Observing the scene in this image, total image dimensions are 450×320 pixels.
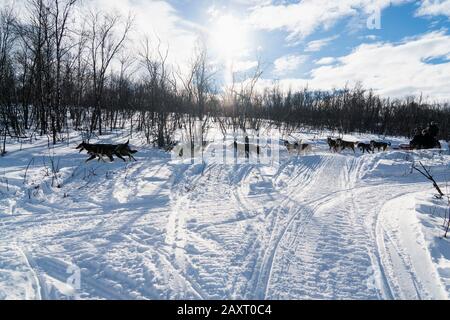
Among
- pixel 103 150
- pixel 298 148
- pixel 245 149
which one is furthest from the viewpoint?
pixel 298 148

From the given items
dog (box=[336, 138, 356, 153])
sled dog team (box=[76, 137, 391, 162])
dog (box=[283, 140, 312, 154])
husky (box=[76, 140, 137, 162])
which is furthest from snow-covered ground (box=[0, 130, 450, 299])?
dog (box=[336, 138, 356, 153])

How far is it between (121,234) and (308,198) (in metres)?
4.55

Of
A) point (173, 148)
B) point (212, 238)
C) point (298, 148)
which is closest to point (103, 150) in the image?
point (173, 148)

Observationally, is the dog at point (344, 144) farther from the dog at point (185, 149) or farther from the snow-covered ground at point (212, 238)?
the snow-covered ground at point (212, 238)

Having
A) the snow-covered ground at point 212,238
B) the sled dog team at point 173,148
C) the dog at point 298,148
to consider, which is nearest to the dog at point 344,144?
the sled dog team at point 173,148

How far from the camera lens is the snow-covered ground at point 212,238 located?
338 centimetres

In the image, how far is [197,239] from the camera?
472 centimetres

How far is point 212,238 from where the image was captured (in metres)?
4.78

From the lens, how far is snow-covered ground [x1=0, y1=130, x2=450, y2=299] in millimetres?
3375

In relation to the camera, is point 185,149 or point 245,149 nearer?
point 185,149

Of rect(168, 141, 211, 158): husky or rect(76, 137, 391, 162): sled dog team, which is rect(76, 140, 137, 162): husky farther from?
rect(168, 141, 211, 158): husky

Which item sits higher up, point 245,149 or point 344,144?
point 344,144

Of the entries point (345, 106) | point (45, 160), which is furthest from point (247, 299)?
point (345, 106)

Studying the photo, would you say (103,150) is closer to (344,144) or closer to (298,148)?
(298,148)
